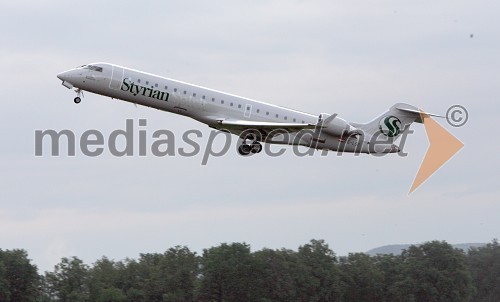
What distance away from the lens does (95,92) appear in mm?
52781

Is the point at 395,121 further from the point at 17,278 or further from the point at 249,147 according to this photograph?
the point at 17,278

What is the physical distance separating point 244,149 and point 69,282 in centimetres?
4485

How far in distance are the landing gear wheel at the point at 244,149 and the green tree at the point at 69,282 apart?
133 ft

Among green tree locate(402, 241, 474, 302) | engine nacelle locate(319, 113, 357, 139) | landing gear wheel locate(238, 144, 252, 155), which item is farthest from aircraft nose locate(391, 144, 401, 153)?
green tree locate(402, 241, 474, 302)

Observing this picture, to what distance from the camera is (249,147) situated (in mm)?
54594

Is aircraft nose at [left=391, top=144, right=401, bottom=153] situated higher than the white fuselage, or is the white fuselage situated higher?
aircraft nose at [left=391, top=144, right=401, bottom=153]

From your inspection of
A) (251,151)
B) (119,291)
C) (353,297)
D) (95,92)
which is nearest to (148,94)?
(95,92)

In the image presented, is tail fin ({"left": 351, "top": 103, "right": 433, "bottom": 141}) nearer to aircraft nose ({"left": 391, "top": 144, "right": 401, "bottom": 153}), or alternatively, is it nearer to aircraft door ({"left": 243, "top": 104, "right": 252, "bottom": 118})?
aircraft nose ({"left": 391, "top": 144, "right": 401, "bottom": 153})

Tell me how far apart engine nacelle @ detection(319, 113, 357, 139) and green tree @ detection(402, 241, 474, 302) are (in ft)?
147

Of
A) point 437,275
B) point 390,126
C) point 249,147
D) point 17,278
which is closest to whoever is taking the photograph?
point 249,147

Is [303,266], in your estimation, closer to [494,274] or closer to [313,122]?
[494,274]

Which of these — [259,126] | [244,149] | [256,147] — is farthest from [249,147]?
[259,126]

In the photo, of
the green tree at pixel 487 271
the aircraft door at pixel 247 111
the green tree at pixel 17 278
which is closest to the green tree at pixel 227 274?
the green tree at pixel 17 278

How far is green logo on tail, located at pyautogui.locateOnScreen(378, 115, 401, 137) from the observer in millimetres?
59406
